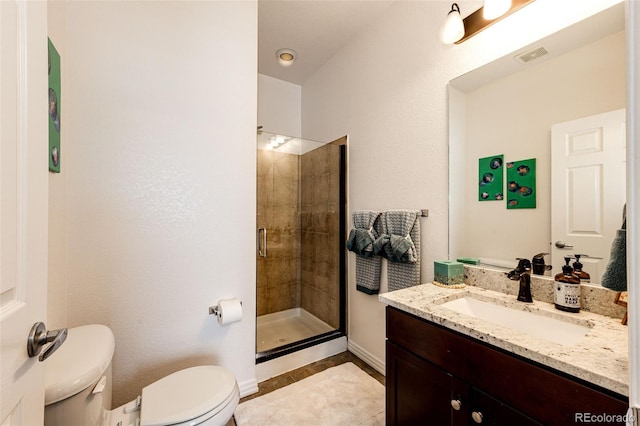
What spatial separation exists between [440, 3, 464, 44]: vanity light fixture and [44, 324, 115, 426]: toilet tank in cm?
222

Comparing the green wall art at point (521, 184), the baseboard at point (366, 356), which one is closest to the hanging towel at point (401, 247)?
the green wall art at point (521, 184)

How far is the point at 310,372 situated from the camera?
2014mm

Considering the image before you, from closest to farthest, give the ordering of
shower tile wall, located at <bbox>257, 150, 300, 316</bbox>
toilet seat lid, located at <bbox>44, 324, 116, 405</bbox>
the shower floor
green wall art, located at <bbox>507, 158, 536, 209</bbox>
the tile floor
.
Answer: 1. toilet seat lid, located at <bbox>44, 324, 116, 405</bbox>
2. green wall art, located at <bbox>507, 158, 536, 209</bbox>
3. the tile floor
4. the shower floor
5. shower tile wall, located at <bbox>257, 150, 300, 316</bbox>

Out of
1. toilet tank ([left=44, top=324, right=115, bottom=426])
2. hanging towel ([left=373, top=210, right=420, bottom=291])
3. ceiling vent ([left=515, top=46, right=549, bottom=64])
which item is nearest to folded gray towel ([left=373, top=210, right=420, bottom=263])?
hanging towel ([left=373, top=210, right=420, bottom=291])

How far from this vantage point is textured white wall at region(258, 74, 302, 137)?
9.46ft

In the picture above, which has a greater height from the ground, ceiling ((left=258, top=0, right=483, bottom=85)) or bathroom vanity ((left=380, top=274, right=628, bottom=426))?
ceiling ((left=258, top=0, right=483, bottom=85))

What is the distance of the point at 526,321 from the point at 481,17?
1.53m

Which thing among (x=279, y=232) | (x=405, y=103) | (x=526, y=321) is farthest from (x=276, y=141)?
(x=526, y=321)

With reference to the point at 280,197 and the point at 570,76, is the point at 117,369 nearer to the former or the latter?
the point at 280,197

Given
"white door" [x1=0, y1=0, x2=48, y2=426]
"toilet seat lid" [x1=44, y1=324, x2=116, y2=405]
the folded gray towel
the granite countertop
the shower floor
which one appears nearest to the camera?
"white door" [x1=0, y1=0, x2=48, y2=426]

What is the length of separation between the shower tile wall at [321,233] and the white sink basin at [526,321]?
4.27 feet

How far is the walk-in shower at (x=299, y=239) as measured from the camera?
249cm

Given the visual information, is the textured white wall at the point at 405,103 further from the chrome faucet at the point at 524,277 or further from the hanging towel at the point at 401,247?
the chrome faucet at the point at 524,277

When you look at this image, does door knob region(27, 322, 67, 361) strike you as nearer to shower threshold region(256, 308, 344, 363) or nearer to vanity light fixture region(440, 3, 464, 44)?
shower threshold region(256, 308, 344, 363)
